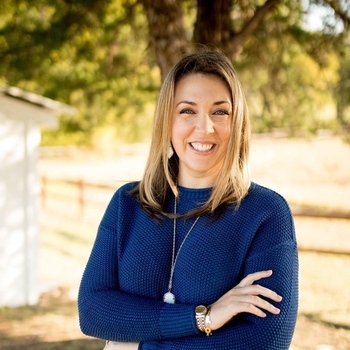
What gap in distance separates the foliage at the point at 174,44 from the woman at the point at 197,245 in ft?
8.23

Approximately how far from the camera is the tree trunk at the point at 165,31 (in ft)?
15.0

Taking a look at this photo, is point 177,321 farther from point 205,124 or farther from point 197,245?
point 205,124

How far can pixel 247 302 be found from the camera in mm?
1863

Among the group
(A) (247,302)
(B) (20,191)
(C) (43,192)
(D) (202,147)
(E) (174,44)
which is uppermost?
(E) (174,44)

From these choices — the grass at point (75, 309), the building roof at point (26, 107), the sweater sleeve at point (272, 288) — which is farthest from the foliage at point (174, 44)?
the sweater sleeve at point (272, 288)

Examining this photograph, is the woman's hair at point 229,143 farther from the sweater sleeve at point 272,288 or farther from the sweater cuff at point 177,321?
the sweater cuff at point 177,321

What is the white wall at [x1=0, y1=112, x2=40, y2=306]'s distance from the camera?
8430 millimetres

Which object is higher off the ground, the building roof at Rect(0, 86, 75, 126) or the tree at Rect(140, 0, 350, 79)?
the tree at Rect(140, 0, 350, 79)

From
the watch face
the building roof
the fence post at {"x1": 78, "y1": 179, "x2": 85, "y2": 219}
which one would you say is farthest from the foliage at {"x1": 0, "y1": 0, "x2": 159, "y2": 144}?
the fence post at {"x1": 78, "y1": 179, "x2": 85, "y2": 219}

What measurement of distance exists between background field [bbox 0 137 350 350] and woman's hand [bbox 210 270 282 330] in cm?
114

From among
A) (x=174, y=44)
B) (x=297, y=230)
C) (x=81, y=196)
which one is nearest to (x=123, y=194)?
(x=174, y=44)

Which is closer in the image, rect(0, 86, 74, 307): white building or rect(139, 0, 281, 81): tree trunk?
rect(139, 0, 281, 81): tree trunk

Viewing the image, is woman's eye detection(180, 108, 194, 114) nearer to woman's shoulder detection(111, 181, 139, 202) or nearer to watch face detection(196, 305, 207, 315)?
woman's shoulder detection(111, 181, 139, 202)

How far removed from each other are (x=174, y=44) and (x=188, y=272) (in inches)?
111
